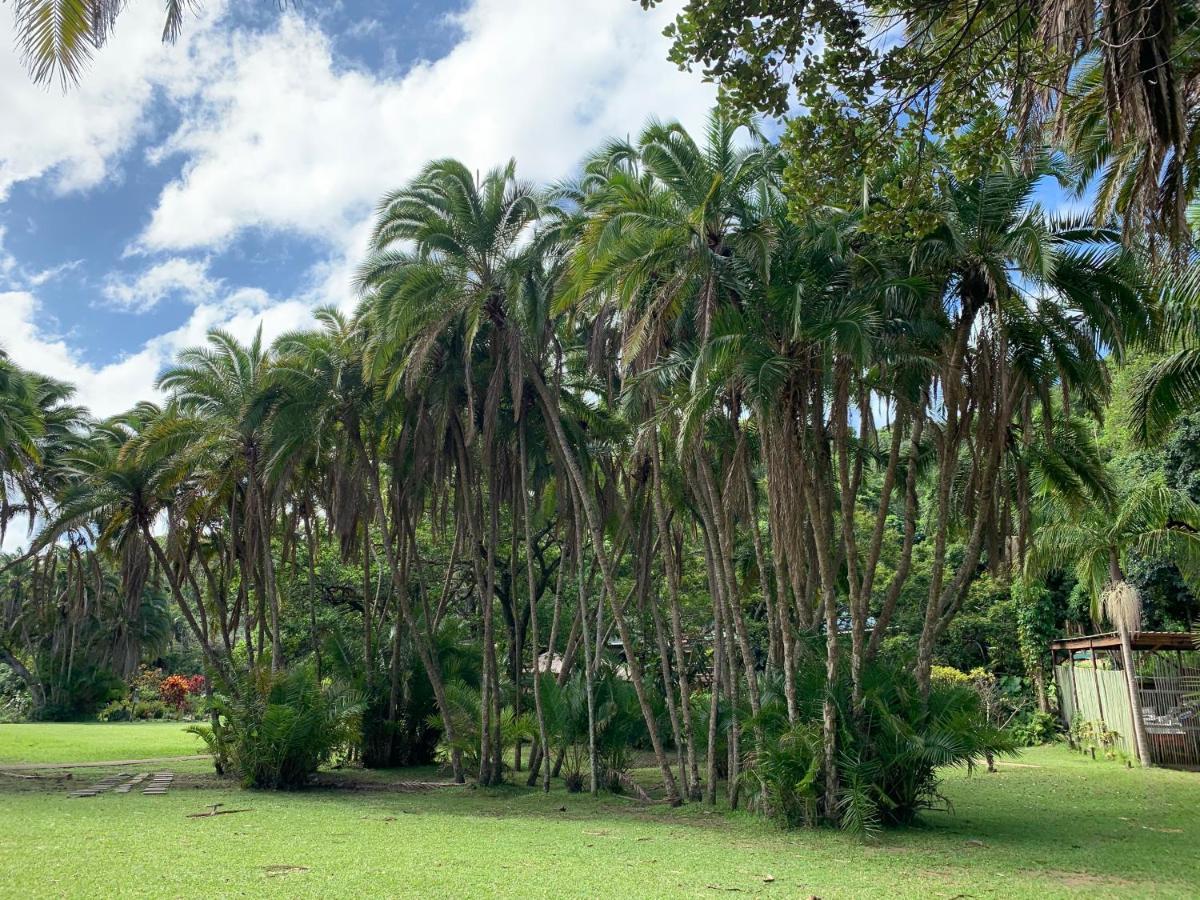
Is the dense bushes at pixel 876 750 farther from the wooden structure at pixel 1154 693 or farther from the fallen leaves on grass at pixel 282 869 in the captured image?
the wooden structure at pixel 1154 693

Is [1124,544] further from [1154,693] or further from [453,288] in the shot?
[453,288]

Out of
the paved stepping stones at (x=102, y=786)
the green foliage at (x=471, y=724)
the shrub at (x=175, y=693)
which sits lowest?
the paved stepping stones at (x=102, y=786)

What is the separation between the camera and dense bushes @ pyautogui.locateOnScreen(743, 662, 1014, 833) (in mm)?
11141

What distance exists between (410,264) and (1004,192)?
10.5 metres

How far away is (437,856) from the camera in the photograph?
9.05m

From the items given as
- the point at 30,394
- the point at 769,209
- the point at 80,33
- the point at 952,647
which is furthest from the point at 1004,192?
the point at 952,647

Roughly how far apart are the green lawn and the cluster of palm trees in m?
4.97

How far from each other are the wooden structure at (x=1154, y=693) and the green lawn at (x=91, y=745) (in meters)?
21.8

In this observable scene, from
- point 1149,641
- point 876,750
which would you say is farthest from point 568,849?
point 1149,641

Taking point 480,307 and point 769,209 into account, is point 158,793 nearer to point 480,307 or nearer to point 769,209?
point 480,307

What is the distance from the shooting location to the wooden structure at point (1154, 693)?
20.0 metres

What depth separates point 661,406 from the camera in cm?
1429

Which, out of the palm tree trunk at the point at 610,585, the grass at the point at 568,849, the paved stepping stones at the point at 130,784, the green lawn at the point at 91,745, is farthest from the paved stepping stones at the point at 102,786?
the palm tree trunk at the point at 610,585

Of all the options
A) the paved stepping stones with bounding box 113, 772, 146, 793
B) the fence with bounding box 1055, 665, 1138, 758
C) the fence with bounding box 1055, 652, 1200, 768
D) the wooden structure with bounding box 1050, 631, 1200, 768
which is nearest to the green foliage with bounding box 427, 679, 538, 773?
the paved stepping stones with bounding box 113, 772, 146, 793
